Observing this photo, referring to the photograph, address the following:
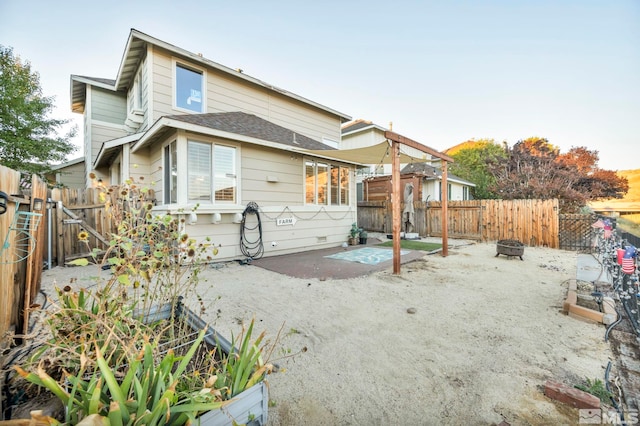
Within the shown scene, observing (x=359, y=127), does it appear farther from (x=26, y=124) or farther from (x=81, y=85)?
(x=26, y=124)

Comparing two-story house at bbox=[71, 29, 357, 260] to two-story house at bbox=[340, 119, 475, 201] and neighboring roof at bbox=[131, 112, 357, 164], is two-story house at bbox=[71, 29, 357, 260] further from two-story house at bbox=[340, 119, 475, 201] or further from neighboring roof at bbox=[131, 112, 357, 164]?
two-story house at bbox=[340, 119, 475, 201]

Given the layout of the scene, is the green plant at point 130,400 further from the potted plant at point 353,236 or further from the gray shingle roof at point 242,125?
the potted plant at point 353,236

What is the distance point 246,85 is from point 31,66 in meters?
10.9

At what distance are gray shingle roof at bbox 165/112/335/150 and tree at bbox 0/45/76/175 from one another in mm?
8712

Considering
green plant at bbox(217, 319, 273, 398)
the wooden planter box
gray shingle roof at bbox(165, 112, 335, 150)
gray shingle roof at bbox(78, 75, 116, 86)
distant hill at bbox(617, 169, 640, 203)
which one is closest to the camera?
the wooden planter box

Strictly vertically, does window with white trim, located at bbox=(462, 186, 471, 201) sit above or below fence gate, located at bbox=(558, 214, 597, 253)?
above

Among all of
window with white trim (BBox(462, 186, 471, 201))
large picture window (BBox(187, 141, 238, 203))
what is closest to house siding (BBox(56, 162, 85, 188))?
large picture window (BBox(187, 141, 238, 203))

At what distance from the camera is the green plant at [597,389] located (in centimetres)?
171

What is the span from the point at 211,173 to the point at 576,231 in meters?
11.5

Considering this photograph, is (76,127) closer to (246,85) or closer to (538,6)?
(246,85)

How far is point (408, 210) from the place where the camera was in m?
10.9

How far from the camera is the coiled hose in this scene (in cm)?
646

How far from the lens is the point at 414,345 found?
2.47 meters

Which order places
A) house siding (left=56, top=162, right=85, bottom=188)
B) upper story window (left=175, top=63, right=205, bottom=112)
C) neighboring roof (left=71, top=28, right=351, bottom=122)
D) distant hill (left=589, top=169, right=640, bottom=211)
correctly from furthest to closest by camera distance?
1. distant hill (left=589, top=169, right=640, bottom=211)
2. house siding (left=56, top=162, right=85, bottom=188)
3. upper story window (left=175, top=63, right=205, bottom=112)
4. neighboring roof (left=71, top=28, right=351, bottom=122)
